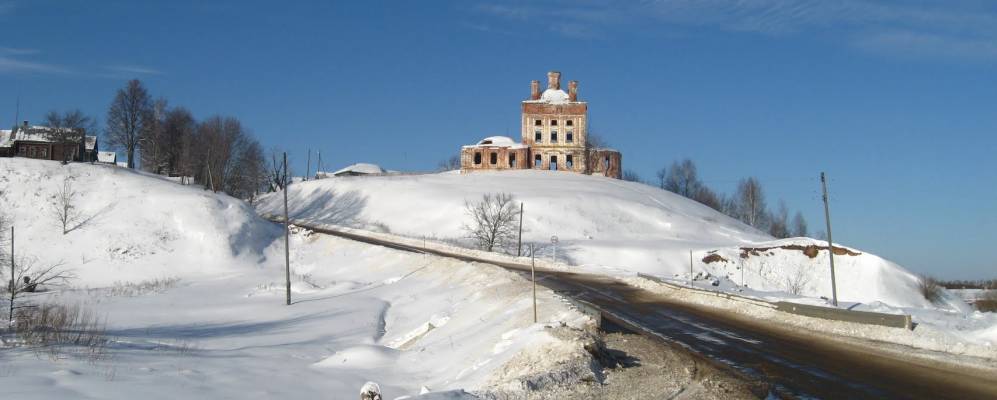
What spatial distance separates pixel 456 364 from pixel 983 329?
38.8 feet

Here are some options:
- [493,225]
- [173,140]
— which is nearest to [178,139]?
[173,140]

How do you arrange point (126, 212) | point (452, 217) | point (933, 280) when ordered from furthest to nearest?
point (452, 217)
point (126, 212)
point (933, 280)

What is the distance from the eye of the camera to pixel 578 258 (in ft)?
193

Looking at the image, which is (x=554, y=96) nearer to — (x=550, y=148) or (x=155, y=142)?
(x=550, y=148)

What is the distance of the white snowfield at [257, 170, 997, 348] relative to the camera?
5178 cm

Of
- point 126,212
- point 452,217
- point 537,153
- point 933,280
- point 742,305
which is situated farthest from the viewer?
point 537,153

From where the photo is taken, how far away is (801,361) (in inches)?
585

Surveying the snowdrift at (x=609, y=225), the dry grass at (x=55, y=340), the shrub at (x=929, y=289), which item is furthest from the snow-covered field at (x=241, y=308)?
the shrub at (x=929, y=289)

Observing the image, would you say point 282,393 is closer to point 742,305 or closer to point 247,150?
point 742,305

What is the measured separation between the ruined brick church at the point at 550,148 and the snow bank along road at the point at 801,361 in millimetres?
79787

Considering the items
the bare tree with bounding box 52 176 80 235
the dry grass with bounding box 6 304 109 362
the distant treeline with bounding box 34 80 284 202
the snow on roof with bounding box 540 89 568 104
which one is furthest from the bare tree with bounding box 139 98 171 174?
the dry grass with bounding box 6 304 109 362

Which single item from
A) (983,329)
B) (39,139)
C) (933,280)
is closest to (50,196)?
(39,139)

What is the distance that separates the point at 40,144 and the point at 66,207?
29726 mm

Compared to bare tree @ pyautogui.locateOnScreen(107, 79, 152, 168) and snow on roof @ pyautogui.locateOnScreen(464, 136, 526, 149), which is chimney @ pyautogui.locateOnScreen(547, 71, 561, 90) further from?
bare tree @ pyautogui.locateOnScreen(107, 79, 152, 168)
